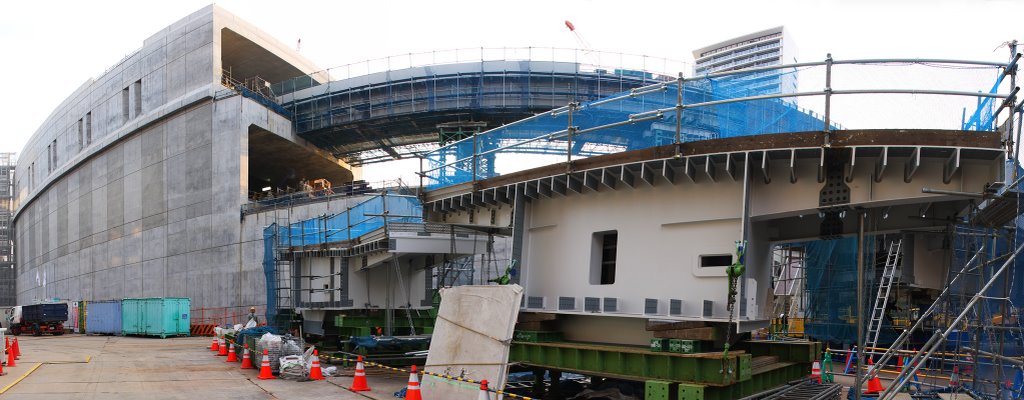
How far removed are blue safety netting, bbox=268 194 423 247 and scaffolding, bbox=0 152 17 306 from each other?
267 feet

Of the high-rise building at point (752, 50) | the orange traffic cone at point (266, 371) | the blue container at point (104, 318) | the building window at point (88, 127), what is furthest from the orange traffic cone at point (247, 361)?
the high-rise building at point (752, 50)

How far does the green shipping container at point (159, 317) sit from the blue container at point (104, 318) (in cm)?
197

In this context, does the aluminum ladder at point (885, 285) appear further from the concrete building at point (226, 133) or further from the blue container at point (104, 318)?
the blue container at point (104, 318)

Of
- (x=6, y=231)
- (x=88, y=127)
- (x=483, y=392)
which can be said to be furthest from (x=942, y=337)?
(x=6, y=231)

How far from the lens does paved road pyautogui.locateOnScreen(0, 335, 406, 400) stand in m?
14.6

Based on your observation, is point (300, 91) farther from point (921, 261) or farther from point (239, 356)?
point (921, 261)

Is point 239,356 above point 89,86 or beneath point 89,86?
beneath

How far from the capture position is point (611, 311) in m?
11.2

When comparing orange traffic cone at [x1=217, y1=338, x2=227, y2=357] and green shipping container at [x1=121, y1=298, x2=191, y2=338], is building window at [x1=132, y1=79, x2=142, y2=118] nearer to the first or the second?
green shipping container at [x1=121, y1=298, x2=191, y2=338]

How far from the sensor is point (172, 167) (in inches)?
1742

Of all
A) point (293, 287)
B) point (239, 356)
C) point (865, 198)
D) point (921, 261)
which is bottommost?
point (239, 356)

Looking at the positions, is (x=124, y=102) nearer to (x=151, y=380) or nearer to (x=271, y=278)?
(x=271, y=278)

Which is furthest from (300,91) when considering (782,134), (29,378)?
(782,134)

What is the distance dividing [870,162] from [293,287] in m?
20.6
